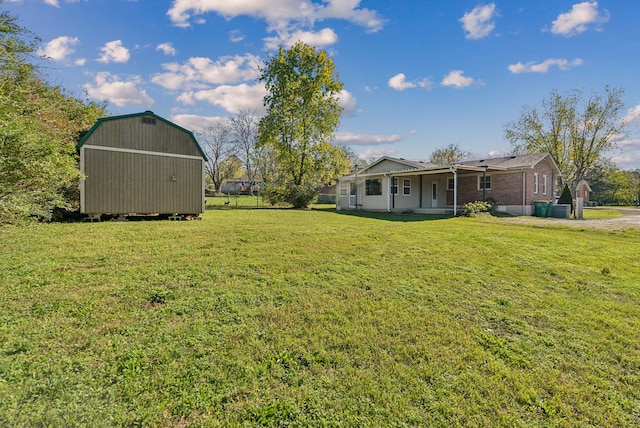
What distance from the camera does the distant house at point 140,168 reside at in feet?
33.1

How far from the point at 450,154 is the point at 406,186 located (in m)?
23.1

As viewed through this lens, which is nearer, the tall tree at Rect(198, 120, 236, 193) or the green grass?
the green grass

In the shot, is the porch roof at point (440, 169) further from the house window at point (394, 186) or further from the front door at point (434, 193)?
the front door at point (434, 193)

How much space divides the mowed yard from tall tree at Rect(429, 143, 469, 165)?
36383 millimetres

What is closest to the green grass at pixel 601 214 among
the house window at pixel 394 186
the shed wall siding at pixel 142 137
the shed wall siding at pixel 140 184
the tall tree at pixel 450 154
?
the house window at pixel 394 186

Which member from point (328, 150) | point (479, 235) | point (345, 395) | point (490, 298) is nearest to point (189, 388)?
point (345, 395)

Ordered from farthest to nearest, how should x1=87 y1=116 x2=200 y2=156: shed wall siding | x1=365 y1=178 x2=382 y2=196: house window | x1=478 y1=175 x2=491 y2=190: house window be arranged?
1. x1=365 y1=178 x2=382 y2=196: house window
2. x1=478 y1=175 x2=491 y2=190: house window
3. x1=87 y1=116 x2=200 y2=156: shed wall siding

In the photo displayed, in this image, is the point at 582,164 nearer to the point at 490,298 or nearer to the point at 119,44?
the point at 490,298

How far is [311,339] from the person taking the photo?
10.2 feet

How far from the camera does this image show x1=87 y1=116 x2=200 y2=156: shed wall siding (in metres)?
10.2

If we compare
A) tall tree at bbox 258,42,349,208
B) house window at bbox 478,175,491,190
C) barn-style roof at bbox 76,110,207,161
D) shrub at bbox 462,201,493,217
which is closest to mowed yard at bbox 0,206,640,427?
barn-style roof at bbox 76,110,207,161

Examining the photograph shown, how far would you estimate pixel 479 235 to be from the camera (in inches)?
336

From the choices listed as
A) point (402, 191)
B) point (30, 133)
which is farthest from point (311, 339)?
point (402, 191)

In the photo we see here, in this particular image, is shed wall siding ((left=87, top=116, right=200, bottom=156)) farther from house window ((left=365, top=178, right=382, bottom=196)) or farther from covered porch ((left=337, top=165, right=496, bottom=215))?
house window ((left=365, top=178, right=382, bottom=196))
